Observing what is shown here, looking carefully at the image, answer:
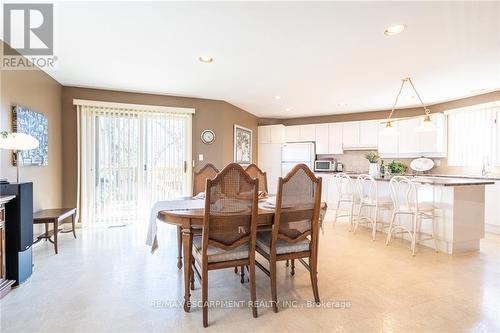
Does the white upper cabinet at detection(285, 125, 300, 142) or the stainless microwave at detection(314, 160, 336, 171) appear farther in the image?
the white upper cabinet at detection(285, 125, 300, 142)

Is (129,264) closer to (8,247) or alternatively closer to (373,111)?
(8,247)

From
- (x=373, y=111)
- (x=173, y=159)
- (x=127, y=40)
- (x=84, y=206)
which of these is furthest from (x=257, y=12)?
(x=373, y=111)

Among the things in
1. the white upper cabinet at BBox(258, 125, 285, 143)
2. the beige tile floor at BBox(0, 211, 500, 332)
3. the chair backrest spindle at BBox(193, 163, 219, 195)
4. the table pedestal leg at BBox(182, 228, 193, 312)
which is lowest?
the beige tile floor at BBox(0, 211, 500, 332)

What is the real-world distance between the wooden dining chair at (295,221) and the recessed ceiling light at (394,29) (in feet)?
5.04

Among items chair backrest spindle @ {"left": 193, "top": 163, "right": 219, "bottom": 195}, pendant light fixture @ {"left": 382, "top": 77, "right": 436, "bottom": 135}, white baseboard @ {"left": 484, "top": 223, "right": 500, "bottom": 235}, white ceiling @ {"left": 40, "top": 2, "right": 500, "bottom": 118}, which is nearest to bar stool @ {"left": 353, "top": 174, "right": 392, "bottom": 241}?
pendant light fixture @ {"left": 382, "top": 77, "right": 436, "bottom": 135}

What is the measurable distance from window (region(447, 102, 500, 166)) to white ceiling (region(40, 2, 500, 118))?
575 mm

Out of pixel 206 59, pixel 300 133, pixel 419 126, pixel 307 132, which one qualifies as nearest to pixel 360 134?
pixel 307 132

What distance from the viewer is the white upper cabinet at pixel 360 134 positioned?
19.6 ft

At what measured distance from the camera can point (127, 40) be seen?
256 cm

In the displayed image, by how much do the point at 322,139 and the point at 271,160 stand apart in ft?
4.61

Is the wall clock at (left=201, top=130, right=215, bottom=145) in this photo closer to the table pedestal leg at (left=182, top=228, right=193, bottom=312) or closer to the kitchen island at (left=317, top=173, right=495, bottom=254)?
the table pedestal leg at (left=182, top=228, right=193, bottom=312)

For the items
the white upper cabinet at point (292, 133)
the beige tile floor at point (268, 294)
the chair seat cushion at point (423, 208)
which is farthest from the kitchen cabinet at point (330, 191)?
the beige tile floor at point (268, 294)

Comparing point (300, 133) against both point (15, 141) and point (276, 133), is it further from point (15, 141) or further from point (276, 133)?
point (15, 141)

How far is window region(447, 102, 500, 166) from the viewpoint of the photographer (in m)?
4.41
